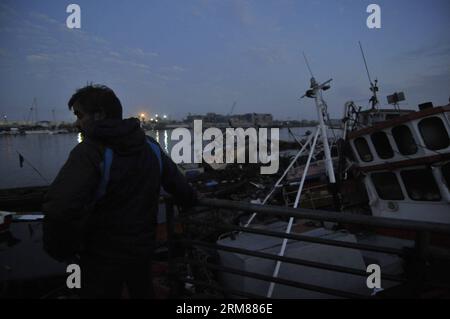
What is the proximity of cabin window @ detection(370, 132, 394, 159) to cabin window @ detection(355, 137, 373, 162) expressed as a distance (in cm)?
37

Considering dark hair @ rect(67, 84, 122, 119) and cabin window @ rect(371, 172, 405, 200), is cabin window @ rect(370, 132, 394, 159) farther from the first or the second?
dark hair @ rect(67, 84, 122, 119)

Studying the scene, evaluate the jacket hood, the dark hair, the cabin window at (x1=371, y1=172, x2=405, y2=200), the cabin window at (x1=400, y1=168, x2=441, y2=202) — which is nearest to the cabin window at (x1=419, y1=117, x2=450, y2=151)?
the cabin window at (x1=400, y1=168, x2=441, y2=202)

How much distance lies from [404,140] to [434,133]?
75 cm

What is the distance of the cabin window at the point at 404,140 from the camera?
813 cm

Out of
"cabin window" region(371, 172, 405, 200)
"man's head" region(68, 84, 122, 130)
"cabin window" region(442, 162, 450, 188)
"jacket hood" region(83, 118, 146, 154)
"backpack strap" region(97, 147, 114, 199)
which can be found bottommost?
"cabin window" region(371, 172, 405, 200)

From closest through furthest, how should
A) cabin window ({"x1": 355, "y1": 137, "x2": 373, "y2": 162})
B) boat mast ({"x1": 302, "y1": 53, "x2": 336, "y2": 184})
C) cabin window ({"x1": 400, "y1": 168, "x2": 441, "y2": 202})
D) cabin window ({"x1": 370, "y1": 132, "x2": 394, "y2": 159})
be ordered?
boat mast ({"x1": 302, "y1": 53, "x2": 336, "y2": 184})
cabin window ({"x1": 400, "y1": 168, "x2": 441, "y2": 202})
cabin window ({"x1": 370, "y1": 132, "x2": 394, "y2": 159})
cabin window ({"x1": 355, "y1": 137, "x2": 373, "y2": 162})

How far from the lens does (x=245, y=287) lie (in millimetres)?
4621

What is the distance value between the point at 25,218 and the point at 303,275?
11455mm

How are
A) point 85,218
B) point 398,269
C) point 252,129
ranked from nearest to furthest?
point 85,218
point 398,269
point 252,129

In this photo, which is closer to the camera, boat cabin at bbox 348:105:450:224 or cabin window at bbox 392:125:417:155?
boat cabin at bbox 348:105:450:224

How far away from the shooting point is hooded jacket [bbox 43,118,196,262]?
2.06 m

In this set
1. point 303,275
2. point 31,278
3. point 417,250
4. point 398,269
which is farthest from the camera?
point 398,269
